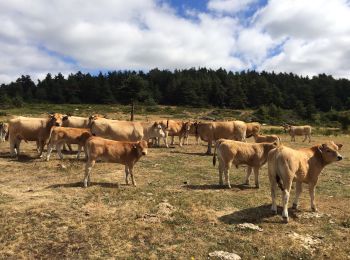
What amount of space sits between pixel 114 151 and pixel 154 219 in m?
4.36

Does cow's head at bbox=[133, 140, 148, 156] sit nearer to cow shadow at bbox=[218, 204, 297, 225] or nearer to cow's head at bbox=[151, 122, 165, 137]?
cow shadow at bbox=[218, 204, 297, 225]

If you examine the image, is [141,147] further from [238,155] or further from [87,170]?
[238,155]

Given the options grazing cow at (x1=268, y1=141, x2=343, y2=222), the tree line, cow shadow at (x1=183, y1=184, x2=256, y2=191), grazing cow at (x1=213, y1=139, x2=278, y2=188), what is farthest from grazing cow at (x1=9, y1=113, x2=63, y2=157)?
the tree line

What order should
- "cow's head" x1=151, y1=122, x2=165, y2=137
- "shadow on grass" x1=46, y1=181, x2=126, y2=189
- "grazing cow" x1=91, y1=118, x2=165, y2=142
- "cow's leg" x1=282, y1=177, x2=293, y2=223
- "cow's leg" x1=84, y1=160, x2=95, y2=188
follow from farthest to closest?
"cow's head" x1=151, y1=122, x2=165, y2=137, "grazing cow" x1=91, y1=118, x2=165, y2=142, "shadow on grass" x1=46, y1=181, x2=126, y2=189, "cow's leg" x1=84, y1=160, x2=95, y2=188, "cow's leg" x1=282, y1=177, x2=293, y2=223

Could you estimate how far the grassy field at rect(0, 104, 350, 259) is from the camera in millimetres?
8469

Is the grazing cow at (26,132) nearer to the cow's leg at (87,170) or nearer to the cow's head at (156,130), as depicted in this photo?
the cow's head at (156,130)

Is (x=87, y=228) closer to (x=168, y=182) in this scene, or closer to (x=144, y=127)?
(x=168, y=182)

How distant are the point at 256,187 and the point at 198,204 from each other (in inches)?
134

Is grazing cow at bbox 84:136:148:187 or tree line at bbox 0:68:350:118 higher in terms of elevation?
tree line at bbox 0:68:350:118

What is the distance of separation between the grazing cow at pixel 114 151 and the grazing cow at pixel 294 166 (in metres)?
4.96

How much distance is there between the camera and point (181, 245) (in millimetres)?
8672

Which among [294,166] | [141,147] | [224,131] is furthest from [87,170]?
[224,131]

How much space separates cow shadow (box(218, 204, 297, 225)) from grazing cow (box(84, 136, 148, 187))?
4310 mm

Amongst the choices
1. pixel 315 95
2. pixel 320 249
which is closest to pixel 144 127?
pixel 320 249
